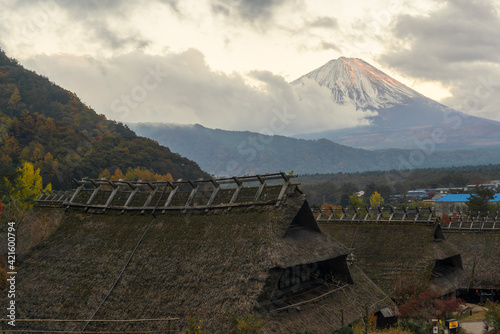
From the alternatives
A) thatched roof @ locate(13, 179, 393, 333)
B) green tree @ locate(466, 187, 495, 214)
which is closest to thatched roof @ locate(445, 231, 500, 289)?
thatched roof @ locate(13, 179, 393, 333)

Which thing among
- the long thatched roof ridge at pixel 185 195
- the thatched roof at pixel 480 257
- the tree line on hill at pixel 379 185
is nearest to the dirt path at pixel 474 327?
the thatched roof at pixel 480 257

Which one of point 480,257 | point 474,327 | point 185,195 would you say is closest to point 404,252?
point 474,327

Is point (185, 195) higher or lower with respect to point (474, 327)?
lower

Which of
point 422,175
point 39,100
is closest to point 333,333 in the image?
point 39,100

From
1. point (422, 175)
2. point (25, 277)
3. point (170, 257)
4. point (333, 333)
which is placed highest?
point (422, 175)

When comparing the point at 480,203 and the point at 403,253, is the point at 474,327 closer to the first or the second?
the point at 403,253

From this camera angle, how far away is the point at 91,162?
255ft

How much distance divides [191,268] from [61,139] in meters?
76.4

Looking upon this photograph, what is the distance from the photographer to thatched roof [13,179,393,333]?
1375cm

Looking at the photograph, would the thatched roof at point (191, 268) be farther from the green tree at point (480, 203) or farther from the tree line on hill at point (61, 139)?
the green tree at point (480, 203)

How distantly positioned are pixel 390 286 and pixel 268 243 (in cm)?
1282

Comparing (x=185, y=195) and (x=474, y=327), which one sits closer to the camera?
(x=185, y=195)

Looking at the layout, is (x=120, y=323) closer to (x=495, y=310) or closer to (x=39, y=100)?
(x=495, y=310)

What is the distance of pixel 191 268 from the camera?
1505 centimetres
